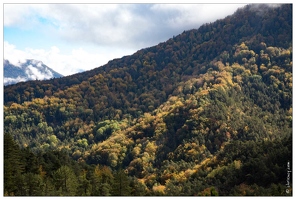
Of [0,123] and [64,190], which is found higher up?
[0,123]

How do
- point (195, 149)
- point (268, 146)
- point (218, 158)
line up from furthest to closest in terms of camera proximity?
point (195, 149) < point (218, 158) < point (268, 146)

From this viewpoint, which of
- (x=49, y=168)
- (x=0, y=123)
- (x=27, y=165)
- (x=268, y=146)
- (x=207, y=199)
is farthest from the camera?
→ (x=268, y=146)

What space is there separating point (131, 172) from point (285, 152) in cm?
11454

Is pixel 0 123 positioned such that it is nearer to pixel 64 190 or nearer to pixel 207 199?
pixel 64 190

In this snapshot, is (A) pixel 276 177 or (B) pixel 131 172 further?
(B) pixel 131 172

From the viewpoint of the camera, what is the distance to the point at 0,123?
206ft

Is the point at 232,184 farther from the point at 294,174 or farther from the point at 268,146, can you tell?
the point at 294,174

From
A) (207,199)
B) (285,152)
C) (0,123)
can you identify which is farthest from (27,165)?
(285,152)

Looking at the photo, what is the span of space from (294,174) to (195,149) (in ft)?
428

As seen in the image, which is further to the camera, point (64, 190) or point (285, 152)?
point (285, 152)

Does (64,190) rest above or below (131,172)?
above

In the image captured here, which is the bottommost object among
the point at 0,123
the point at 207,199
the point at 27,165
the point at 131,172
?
the point at 131,172

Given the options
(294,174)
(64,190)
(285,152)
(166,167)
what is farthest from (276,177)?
(166,167)

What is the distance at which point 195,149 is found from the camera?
195 meters
